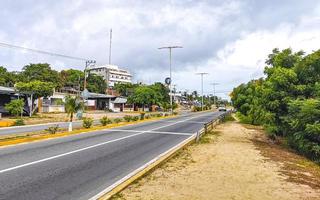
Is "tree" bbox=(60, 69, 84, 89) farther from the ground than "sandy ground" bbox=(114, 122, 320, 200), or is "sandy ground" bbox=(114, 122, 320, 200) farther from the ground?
"tree" bbox=(60, 69, 84, 89)

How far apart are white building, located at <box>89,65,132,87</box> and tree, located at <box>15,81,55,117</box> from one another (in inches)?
4239

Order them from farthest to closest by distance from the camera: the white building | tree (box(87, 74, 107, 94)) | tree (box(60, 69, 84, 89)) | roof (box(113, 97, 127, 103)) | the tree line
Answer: the white building
tree (box(60, 69, 84, 89))
tree (box(87, 74, 107, 94))
roof (box(113, 97, 127, 103))
the tree line

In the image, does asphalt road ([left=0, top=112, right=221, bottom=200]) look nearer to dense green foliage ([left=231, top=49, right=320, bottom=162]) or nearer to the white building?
dense green foliage ([left=231, top=49, right=320, bottom=162])

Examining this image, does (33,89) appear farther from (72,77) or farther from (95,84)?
(72,77)

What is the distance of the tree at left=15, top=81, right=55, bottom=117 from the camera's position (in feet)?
148

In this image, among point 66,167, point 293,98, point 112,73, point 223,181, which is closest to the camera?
point 223,181

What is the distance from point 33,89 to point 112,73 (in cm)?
11838

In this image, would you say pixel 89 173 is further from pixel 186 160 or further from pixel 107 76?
pixel 107 76

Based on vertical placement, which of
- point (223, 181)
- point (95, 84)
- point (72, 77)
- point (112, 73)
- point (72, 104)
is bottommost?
point (223, 181)

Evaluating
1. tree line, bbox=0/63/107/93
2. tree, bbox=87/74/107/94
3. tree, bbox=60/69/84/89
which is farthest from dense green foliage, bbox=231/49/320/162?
tree, bbox=60/69/84/89

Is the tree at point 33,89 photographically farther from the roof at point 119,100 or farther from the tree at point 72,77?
the tree at point 72,77

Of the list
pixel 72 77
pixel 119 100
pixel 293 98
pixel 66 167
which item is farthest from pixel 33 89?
pixel 72 77

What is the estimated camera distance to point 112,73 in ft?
537

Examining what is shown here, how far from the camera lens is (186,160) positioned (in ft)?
42.2
